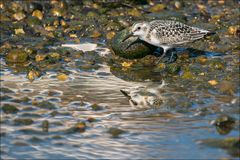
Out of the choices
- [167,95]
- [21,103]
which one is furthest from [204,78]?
[21,103]

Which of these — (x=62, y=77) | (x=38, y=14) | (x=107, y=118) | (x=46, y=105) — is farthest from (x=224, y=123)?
(x=38, y=14)

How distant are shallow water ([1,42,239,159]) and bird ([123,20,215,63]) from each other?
1129 mm

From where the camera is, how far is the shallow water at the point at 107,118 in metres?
9.92

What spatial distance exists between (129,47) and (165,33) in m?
0.87

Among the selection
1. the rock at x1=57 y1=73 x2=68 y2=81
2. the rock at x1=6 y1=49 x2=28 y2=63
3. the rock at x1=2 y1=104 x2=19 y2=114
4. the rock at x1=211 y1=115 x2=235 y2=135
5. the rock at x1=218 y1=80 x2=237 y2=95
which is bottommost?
the rock at x1=2 y1=104 x2=19 y2=114

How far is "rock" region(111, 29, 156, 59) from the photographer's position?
1470 cm

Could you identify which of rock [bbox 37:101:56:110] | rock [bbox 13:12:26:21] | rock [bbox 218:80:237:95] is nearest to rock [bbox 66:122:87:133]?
rock [bbox 37:101:56:110]

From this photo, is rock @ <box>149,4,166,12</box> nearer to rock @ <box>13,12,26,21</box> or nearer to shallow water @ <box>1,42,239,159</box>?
rock @ <box>13,12,26,21</box>

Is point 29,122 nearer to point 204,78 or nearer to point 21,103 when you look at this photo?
point 21,103

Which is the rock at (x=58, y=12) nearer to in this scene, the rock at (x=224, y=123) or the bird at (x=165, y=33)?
the bird at (x=165, y=33)

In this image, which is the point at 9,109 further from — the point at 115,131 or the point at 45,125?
the point at 115,131

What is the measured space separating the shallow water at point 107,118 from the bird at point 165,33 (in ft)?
3.70

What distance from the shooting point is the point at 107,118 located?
447 inches

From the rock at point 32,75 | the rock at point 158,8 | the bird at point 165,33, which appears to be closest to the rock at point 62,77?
the rock at point 32,75
